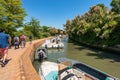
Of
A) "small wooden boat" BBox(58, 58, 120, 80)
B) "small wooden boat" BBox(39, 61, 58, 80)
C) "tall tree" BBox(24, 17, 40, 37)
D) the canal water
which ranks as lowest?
the canal water

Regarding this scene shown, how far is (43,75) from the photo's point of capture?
31.9ft

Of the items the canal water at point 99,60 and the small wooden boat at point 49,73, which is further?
the canal water at point 99,60

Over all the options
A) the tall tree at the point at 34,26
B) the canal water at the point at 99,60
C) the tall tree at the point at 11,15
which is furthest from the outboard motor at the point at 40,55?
the tall tree at the point at 34,26

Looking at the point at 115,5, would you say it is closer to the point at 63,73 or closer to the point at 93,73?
the point at 93,73

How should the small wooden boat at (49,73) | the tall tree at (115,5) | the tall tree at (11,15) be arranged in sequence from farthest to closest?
the tall tree at (115,5)
the tall tree at (11,15)
the small wooden boat at (49,73)

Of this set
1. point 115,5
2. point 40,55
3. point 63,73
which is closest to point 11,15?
point 40,55

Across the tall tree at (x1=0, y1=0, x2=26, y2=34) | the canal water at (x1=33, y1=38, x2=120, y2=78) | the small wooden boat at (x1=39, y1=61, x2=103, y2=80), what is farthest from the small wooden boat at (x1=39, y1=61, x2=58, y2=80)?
the tall tree at (x1=0, y1=0, x2=26, y2=34)

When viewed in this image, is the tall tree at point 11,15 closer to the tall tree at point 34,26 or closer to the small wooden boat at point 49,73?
the small wooden boat at point 49,73

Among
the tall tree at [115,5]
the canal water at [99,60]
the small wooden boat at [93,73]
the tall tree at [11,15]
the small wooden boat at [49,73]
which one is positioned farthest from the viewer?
the tall tree at [115,5]

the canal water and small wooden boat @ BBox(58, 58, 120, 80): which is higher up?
small wooden boat @ BBox(58, 58, 120, 80)

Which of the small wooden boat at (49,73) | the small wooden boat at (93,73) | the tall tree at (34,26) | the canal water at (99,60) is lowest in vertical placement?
the canal water at (99,60)

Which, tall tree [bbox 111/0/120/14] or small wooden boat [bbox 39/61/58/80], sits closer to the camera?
small wooden boat [bbox 39/61/58/80]

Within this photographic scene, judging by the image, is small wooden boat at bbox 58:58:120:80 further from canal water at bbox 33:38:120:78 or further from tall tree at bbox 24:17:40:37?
tall tree at bbox 24:17:40:37

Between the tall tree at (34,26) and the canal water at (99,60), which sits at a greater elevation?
the tall tree at (34,26)
